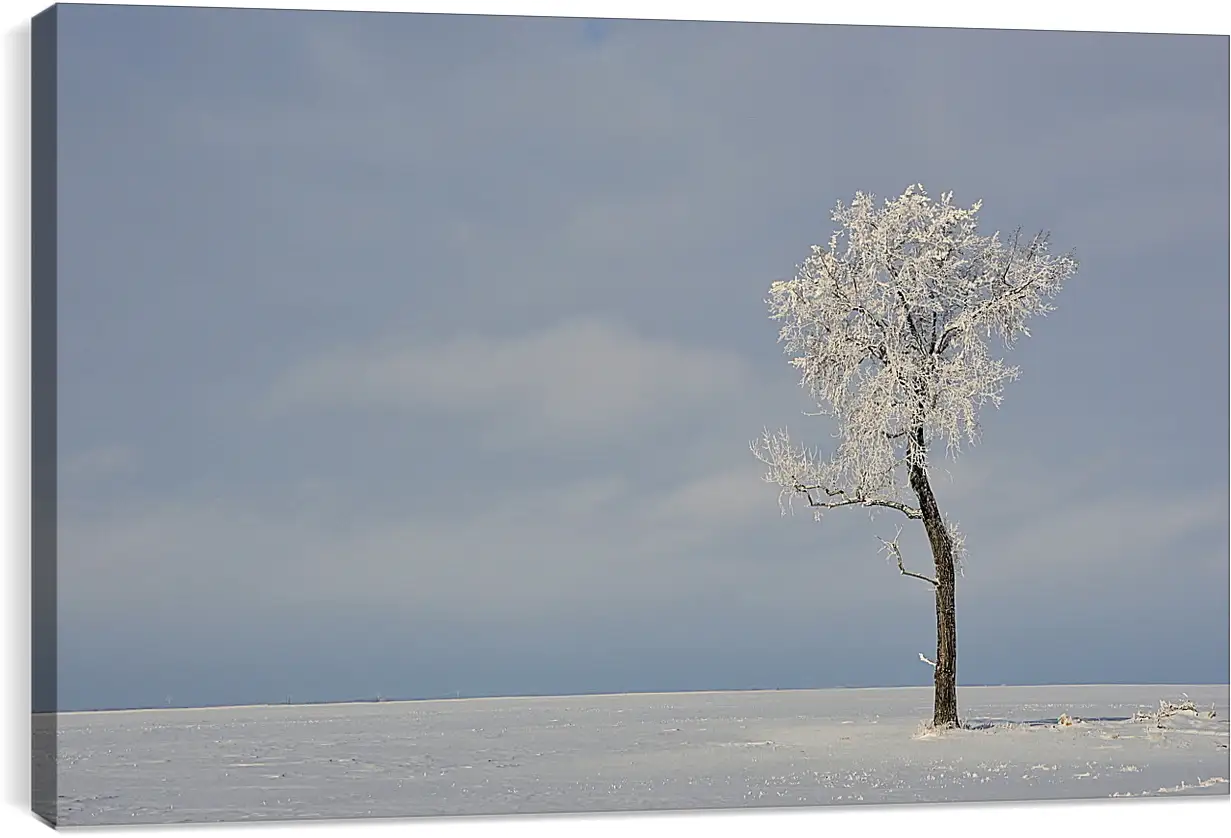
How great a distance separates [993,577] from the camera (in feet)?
38.9

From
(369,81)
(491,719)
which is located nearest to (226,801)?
(491,719)

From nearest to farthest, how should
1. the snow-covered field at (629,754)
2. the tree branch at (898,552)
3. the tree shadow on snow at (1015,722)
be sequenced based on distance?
the snow-covered field at (629,754) < the tree shadow on snow at (1015,722) < the tree branch at (898,552)

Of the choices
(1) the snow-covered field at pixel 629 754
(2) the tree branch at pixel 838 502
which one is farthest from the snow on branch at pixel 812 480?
(1) the snow-covered field at pixel 629 754

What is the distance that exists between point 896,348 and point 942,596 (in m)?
1.48

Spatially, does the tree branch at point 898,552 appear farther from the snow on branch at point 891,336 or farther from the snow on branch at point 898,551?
the snow on branch at point 891,336

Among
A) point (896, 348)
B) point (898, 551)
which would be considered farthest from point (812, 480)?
point (896, 348)

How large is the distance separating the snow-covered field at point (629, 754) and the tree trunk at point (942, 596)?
0.17 m

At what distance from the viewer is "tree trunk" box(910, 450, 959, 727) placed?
11625 millimetres

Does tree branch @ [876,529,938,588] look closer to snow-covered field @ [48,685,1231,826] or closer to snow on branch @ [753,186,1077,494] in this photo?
snow on branch @ [753,186,1077,494]

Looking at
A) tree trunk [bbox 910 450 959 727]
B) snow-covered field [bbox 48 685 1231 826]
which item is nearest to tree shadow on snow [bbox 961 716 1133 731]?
snow-covered field [bbox 48 685 1231 826]

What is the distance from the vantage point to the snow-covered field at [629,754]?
408 inches

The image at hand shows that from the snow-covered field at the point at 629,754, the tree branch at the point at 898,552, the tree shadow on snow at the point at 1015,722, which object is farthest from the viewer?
the tree branch at the point at 898,552

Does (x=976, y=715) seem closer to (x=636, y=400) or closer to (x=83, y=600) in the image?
(x=636, y=400)

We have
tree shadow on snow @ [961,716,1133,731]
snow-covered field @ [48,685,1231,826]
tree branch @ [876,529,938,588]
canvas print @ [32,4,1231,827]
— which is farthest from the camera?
tree branch @ [876,529,938,588]
